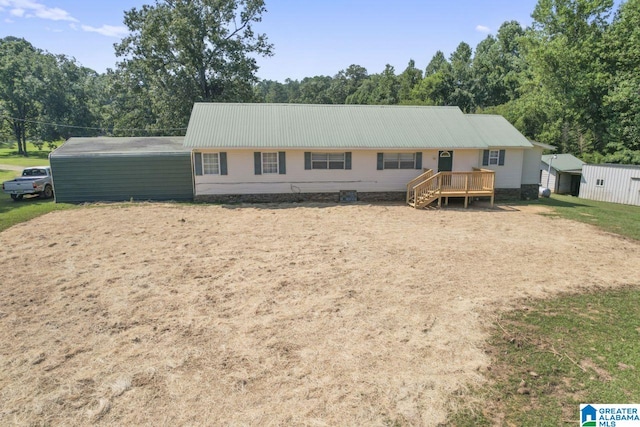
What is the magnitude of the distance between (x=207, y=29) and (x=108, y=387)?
99.0 ft

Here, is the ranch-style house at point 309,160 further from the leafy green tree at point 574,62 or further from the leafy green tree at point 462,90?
the leafy green tree at point 462,90

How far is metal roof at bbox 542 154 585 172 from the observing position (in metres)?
27.3

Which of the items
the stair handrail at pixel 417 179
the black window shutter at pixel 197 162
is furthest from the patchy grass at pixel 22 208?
the stair handrail at pixel 417 179

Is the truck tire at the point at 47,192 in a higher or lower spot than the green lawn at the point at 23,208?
higher

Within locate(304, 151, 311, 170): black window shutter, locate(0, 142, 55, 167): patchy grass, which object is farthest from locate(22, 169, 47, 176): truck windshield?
Answer: locate(0, 142, 55, 167): patchy grass

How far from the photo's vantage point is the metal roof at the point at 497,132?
61.8ft

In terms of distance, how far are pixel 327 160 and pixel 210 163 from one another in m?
5.16

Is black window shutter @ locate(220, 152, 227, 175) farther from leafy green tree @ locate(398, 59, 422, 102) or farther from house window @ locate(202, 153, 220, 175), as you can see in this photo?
leafy green tree @ locate(398, 59, 422, 102)

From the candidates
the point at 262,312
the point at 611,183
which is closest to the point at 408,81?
the point at 611,183

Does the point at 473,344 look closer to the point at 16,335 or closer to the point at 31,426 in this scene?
the point at 31,426

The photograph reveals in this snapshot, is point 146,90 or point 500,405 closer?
point 500,405

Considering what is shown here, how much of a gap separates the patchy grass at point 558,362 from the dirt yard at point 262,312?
1.14 ft

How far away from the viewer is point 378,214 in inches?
617

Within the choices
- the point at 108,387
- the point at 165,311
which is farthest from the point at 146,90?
the point at 108,387
